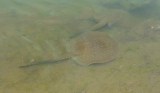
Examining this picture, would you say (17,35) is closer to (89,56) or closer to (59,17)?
(59,17)

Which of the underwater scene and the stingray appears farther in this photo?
the stingray

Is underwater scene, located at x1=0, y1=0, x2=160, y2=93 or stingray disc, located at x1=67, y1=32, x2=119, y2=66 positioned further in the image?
stingray disc, located at x1=67, y1=32, x2=119, y2=66

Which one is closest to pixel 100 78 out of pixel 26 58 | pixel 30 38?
pixel 26 58

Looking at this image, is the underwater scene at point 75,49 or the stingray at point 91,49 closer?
the underwater scene at point 75,49

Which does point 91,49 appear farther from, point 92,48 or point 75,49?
point 75,49

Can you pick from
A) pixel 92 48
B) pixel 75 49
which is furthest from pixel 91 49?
pixel 75 49

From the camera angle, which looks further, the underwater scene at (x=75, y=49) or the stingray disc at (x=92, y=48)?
the stingray disc at (x=92, y=48)
